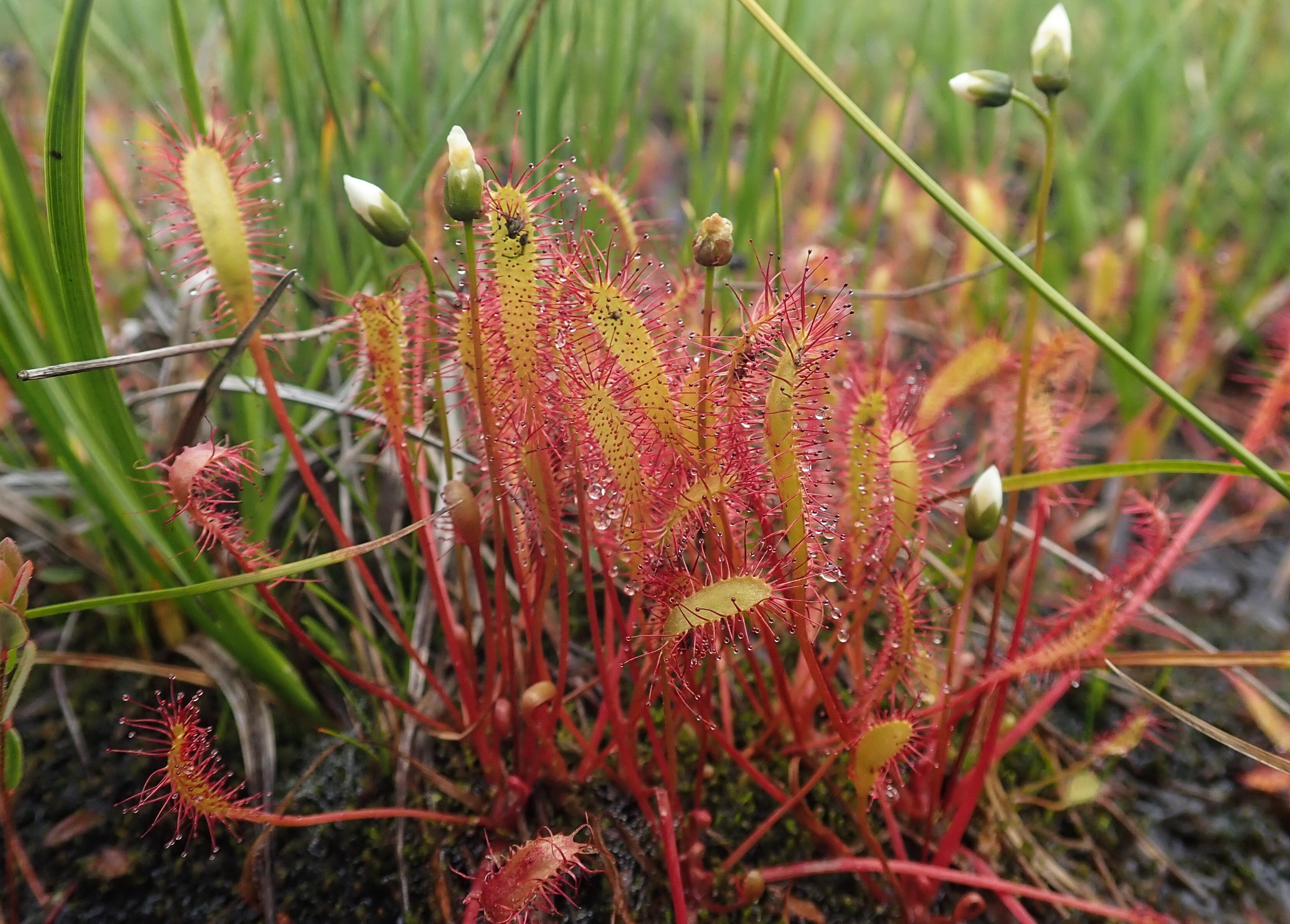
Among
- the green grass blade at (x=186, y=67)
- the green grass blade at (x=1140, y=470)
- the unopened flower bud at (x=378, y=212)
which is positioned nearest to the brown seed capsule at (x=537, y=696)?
the unopened flower bud at (x=378, y=212)

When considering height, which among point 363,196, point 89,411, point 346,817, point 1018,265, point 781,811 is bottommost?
point 781,811

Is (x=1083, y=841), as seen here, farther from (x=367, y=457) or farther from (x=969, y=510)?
(x=367, y=457)

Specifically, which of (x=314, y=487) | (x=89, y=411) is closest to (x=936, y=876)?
(x=314, y=487)

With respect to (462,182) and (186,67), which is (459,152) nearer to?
(462,182)

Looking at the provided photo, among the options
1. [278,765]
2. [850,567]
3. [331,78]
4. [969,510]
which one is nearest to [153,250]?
[331,78]

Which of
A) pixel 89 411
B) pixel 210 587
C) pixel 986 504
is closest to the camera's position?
pixel 210 587

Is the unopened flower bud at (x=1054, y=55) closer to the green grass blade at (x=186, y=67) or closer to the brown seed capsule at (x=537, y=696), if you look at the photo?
the brown seed capsule at (x=537, y=696)
